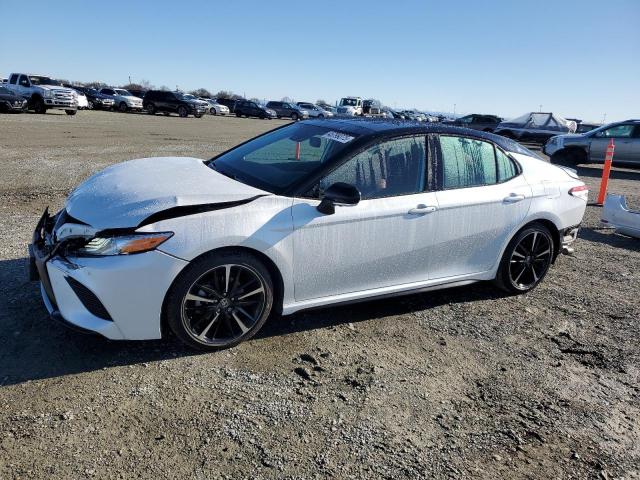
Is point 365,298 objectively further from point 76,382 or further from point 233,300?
point 76,382

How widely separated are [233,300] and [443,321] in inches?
72.7

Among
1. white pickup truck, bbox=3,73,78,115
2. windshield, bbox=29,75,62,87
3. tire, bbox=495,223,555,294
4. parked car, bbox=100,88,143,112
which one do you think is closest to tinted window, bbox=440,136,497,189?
tire, bbox=495,223,555,294

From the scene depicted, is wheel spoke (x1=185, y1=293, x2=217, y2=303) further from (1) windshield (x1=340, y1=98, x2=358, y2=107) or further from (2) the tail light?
(1) windshield (x1=340, y1=98, x2=358, y2=107)

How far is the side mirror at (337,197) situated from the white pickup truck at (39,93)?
28.0 m

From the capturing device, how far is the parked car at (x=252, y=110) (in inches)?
1772

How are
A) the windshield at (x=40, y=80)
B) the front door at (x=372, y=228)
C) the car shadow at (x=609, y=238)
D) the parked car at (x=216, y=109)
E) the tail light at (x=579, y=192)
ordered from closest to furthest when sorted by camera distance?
the front door at (x=372, y=228) → the tail light at (x=579, y=192) → the car shadow at (x=609, y=238) → the windshield at (x=40, y=80) → the parked car at (x=216, y=109)

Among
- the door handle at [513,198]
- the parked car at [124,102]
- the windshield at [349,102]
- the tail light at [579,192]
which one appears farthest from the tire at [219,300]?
the windshield at [349,102]

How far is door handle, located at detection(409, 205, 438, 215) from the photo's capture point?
159 inches

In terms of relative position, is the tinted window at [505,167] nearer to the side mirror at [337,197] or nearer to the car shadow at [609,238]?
the side mirror at [337,197]

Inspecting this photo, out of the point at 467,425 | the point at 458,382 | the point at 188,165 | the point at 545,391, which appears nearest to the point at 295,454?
the point at 467,425

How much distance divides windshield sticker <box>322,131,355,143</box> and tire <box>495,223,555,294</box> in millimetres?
1837

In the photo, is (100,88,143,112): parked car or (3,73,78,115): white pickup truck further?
(100,88,143,112): parked car

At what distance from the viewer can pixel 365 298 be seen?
4.00 meters

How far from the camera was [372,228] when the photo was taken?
12.7ft
